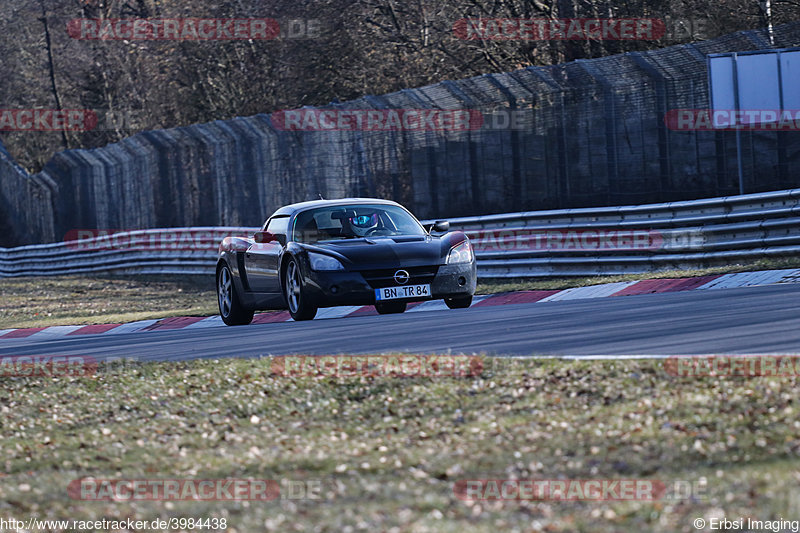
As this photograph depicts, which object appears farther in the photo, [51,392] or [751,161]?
[751,161]

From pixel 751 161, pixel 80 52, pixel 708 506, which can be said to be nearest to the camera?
pixel 708 506

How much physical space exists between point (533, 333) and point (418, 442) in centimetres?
446

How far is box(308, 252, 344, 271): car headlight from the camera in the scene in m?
14.2

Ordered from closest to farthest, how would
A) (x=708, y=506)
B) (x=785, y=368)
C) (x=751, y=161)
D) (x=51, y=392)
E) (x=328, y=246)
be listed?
(x=708, y=506) → (x=785, y=368) → (x=51, y=392) → (x=328, y=246) → (x=751, y=161)

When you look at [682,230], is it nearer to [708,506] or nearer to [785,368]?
[785,368]

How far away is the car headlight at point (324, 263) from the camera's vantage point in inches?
558

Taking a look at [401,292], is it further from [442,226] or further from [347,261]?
[442,226]

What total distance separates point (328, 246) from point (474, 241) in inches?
273

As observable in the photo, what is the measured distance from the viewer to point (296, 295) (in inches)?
583

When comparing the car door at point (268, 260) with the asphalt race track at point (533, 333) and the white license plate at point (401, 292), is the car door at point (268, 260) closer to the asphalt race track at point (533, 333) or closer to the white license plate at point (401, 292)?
the asphalt race track at point (533, 333)

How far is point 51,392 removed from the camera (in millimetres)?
10164

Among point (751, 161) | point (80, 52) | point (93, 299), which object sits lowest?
point (93, 299)

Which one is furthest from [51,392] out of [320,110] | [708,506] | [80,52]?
[80,52]

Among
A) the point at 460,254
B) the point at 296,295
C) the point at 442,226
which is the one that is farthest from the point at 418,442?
the point at 442,226
